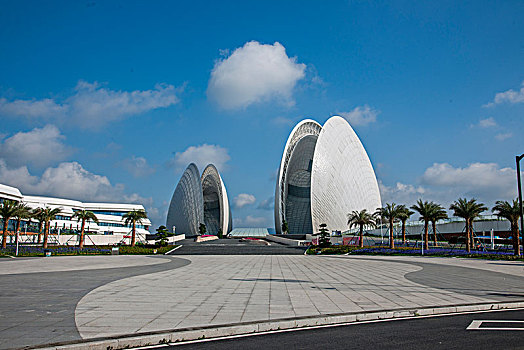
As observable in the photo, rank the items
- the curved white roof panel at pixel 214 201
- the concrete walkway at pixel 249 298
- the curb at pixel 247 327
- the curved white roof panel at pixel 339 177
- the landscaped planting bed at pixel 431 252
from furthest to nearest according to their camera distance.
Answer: the curved white roof panel at pixel 214 201, the curved white roof panel at pixel 339 177, the landscaped planting bed at pixel 431 252, the concrete walkway at pixel 249 298, the curb at pixel 247 327

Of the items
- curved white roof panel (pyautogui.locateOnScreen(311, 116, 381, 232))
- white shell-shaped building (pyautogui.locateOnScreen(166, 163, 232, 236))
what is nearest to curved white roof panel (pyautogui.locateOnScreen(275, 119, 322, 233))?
curved white roof panel (pyautogui.locateOnScreen(311, 116, 381, 232))

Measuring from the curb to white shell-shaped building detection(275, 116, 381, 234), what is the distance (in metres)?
54.2

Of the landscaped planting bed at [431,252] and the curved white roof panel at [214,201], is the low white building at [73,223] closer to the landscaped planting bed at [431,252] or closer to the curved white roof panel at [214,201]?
the curved white roof panel at [214,201]

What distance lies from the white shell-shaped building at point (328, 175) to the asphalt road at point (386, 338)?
A: 5609 cm

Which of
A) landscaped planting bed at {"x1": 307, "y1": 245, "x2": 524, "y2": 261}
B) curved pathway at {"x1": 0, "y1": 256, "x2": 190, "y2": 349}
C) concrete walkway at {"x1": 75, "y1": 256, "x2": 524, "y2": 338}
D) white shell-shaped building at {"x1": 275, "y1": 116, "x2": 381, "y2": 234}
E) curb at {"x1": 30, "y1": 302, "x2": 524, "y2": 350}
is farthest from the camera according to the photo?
white shell-shaped building at {"x1": 275, "y1": 116, "x2": 381, "y2": 234}

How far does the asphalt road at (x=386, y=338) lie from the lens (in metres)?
6.38

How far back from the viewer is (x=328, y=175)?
65562mm

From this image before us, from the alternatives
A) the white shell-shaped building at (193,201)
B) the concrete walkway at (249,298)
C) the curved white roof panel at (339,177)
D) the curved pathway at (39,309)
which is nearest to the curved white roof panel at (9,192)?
the white shell-shaped building at (193,201)

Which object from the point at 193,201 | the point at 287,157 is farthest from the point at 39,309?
the point at 193,201

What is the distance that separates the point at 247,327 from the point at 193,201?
7785 cm

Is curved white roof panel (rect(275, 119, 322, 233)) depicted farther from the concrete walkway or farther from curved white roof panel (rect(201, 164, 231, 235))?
the concrete walkway

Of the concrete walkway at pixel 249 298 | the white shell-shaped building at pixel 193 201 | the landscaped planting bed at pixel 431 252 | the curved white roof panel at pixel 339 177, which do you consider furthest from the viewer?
the white shell-shaped building at pixel 193 201

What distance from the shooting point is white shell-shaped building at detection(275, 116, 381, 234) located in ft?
212

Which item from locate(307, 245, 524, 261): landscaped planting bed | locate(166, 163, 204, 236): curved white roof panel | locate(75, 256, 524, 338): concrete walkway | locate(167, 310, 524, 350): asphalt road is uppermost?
locate(166, 163, 204, 236): curved white roof panel
